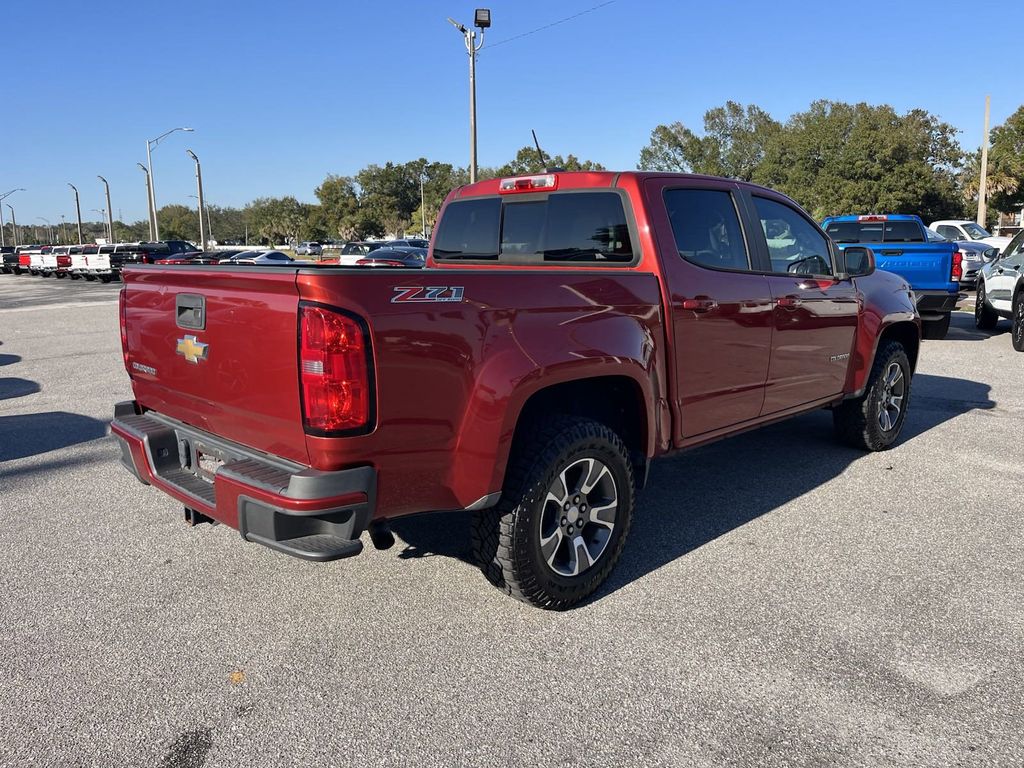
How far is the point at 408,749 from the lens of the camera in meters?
2.47

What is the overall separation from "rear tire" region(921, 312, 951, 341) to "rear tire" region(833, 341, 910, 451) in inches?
239

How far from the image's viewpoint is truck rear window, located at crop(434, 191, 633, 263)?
3.88 m

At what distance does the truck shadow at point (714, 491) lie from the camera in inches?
158

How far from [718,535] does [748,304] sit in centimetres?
126

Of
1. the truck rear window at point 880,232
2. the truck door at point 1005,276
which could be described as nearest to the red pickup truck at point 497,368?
the truck door at point 1005,276

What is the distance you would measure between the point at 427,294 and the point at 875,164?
2140 inches

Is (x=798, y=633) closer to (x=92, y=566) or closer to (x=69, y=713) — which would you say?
(x=69, y=713)

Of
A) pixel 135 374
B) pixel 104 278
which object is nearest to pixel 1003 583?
pixel 135 374

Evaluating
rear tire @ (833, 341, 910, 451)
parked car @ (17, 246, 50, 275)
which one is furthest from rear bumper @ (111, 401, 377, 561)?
parked car @ (17, 246, 50, 275)

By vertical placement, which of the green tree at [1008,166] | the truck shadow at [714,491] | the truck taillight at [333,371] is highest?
the green tree at [1008,166]

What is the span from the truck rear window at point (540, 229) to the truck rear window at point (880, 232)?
964cm

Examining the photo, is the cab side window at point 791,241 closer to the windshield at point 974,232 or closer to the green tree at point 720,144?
the windshield at point 974,232

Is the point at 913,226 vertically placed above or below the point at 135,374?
above

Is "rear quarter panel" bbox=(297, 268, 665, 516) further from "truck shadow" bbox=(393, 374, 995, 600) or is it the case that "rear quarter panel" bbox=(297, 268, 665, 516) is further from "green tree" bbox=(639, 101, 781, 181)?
"green tree" bbox=(639, 101, 781, 181)
